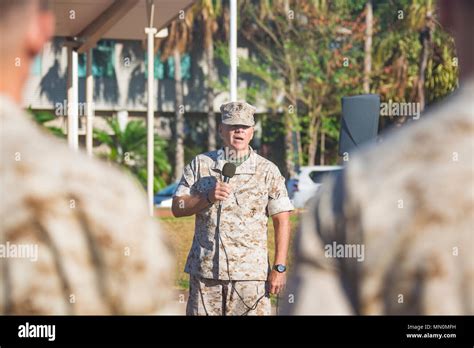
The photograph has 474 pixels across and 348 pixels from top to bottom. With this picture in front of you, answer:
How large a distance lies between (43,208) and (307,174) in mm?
30900

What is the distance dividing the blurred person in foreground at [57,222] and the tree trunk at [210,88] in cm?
4612

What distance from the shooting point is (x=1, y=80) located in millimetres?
1820

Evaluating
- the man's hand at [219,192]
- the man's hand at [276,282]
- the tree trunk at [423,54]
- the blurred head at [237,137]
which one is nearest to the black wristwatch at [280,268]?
the man's hand at [276,282]

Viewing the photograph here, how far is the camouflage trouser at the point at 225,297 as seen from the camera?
22.1 ft

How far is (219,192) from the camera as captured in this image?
6.67 m

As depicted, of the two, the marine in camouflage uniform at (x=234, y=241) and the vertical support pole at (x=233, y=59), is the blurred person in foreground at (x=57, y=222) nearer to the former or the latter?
the marine in camouflage uniform at (x=234, y=241)

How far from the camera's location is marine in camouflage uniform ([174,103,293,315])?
6730mm

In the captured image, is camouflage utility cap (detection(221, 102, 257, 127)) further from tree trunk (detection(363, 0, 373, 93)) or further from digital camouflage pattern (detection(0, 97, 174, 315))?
tree trunk (detection(363, 0, 373, 93))

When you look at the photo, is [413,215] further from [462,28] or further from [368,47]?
[368,47]

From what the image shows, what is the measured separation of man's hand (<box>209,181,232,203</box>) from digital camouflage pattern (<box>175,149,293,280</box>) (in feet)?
0.29

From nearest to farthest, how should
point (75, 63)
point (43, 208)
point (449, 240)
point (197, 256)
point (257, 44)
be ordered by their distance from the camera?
point (449, 240) → point (43, 208) → point (197, 256) → point (75, 63) → point (257, 44)
